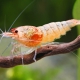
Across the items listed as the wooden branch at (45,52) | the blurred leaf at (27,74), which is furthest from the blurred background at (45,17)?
the wooden branch at (45,52)

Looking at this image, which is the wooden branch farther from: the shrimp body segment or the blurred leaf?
the blurred leaf

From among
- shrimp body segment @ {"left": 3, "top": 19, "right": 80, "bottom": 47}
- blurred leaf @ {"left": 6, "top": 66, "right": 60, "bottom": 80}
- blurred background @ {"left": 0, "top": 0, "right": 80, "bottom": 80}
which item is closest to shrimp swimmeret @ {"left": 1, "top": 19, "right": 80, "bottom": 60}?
shrimp body segment @ {"left": 3, "top": 19, "right": 80, "bottom": 47}

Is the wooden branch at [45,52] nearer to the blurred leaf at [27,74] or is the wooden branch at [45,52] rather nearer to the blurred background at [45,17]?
the blurred leaf at [27,74]

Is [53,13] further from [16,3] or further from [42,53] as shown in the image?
[42,53]

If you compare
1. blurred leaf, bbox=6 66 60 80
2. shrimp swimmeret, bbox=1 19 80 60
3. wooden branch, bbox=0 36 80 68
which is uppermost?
shrimp swimmeret, bbox=1 19 80 60

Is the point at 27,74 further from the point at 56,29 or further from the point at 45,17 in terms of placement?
the point at 56,29
